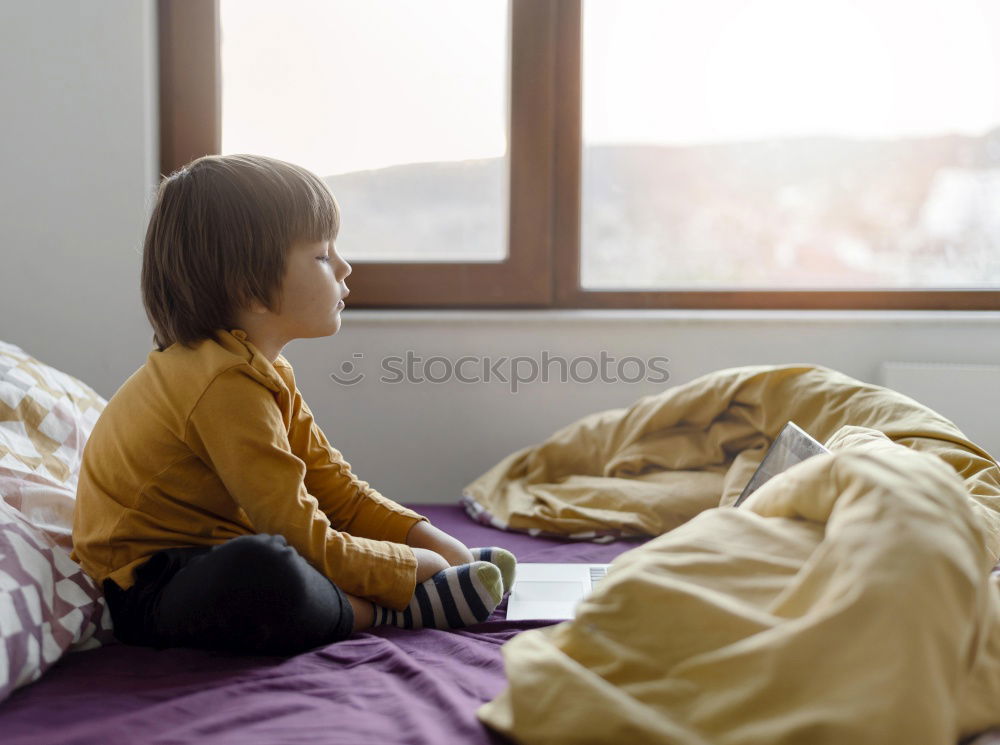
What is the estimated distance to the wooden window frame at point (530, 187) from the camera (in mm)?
1931

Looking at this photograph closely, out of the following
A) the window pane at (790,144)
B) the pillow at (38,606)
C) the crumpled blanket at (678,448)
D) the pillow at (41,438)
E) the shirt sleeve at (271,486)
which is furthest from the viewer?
the window pane at (790,144)

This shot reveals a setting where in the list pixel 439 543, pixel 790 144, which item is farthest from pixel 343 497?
pixel 790 144

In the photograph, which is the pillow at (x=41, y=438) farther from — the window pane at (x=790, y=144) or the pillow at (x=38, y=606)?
the window pane at (x=790, y=144)

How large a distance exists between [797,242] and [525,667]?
1.58 m

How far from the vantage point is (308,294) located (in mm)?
1181

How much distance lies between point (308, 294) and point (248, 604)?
416 millimetres

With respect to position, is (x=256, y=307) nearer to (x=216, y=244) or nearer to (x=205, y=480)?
(x=216, y=244)

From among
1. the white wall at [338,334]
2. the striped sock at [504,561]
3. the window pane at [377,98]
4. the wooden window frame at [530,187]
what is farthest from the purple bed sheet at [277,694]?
the window pane at [377,98]

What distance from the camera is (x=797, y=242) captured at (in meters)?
2.09

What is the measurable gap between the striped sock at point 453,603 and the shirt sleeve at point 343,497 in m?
0.20

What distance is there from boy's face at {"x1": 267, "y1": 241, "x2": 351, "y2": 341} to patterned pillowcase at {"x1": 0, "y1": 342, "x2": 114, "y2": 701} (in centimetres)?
36

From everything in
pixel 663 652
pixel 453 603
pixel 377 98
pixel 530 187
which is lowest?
pixel 453 603

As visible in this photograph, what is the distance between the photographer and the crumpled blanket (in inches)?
56.7

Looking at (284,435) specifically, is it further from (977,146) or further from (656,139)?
(977,146)
